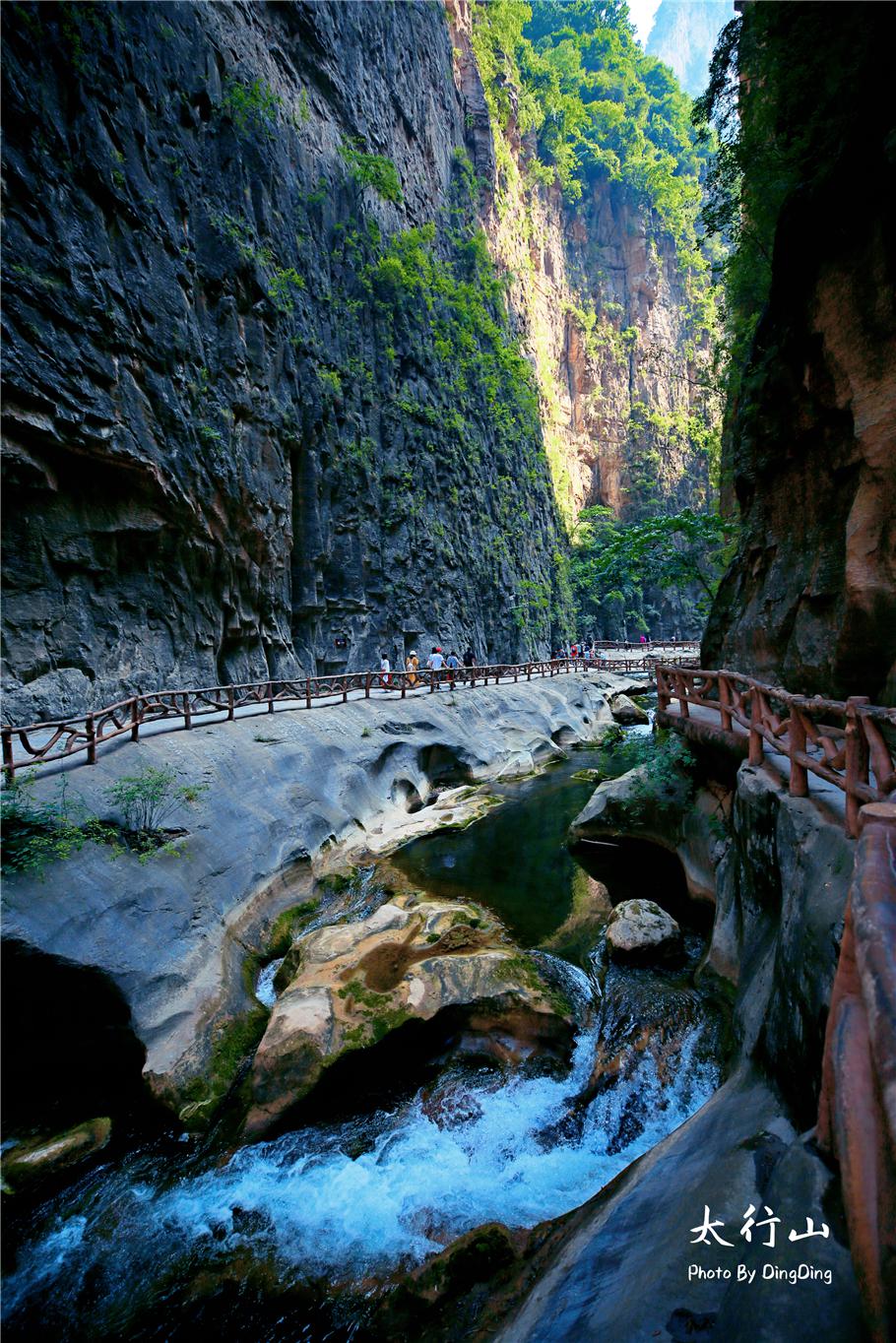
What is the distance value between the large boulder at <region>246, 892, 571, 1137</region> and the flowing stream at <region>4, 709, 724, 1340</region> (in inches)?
12.7

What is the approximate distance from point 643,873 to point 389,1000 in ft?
18.9

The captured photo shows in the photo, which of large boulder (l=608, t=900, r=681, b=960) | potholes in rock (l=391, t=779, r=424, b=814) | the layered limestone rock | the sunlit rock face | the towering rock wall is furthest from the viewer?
the towering rock wall

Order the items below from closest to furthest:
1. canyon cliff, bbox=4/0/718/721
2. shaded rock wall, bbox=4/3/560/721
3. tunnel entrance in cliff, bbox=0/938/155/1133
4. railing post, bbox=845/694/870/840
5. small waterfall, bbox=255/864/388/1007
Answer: railing post, bbox=845/694/870/840, tunnel entrance in cliff, bbox=0/938/155/1133, small waterfall, bbox=255/864/388/1007, shaded rock wall, bbox=4/3/560/721, canyon cliff, bbox=4/0/718/721

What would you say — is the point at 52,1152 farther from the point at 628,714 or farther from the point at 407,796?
the point at 628,714

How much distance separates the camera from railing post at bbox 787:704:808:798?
4.93 meters

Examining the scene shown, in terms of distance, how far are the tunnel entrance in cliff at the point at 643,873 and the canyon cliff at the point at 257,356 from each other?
1162cm

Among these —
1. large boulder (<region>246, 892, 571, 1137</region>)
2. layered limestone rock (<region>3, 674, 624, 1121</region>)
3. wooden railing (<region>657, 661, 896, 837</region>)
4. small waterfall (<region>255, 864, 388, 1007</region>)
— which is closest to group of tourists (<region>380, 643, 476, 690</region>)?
layered limestone rock (<region>3, 674, 624, 1121</region>)

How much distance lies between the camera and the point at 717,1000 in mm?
6180

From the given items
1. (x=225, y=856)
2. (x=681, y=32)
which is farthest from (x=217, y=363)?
(x=681, y=32)

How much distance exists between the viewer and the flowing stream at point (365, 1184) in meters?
4.18

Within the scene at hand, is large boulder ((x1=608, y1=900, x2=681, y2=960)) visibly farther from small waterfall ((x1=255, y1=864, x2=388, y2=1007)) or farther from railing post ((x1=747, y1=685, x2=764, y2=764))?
small waterfall ((x1=255, y1=864, x2=388, y2=1007))

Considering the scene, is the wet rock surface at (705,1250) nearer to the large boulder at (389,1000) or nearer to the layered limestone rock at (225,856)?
the large boulder at (389,1000)

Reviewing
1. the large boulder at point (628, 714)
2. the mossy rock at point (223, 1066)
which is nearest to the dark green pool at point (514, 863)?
the mossy rock at point (223, 1066)

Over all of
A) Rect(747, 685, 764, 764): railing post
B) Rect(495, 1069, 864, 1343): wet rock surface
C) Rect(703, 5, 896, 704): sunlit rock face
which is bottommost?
Rect(495, 1069, 864, 1343): wet rock surface
